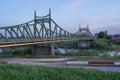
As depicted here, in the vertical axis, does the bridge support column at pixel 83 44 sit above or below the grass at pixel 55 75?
below

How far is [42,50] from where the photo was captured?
231 ft

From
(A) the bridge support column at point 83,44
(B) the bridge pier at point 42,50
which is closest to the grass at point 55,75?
(B) the bridge pier at point 42,50

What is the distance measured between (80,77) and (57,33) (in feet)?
266

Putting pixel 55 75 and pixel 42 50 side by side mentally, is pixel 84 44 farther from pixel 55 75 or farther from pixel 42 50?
pixel 55 75

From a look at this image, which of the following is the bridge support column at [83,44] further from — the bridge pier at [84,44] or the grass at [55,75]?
the grass at [55,75]

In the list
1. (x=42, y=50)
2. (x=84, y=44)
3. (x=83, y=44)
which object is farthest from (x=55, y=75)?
(x=84, y=44)

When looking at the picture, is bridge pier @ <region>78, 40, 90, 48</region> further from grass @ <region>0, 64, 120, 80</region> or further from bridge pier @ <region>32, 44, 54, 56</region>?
grass @ <region>0, 64, 120, 80</region>

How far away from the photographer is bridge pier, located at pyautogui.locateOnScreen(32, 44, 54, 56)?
67.6 meters

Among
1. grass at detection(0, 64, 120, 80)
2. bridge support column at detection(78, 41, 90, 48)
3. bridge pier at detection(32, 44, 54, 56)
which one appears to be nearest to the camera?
grass at detection(0, 64, 120, 80)

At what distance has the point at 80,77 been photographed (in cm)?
952

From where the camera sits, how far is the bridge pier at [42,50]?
67.6 m

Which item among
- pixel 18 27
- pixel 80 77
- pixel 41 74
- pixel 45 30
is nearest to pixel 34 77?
pixel 41 74

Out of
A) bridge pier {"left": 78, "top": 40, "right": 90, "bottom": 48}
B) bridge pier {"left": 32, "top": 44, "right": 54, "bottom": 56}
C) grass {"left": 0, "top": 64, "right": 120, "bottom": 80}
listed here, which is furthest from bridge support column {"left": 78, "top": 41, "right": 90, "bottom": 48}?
grass {"left": 0, "top": 64, "right": 120, "bottom": 80}

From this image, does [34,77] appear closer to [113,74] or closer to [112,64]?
[113,74]
